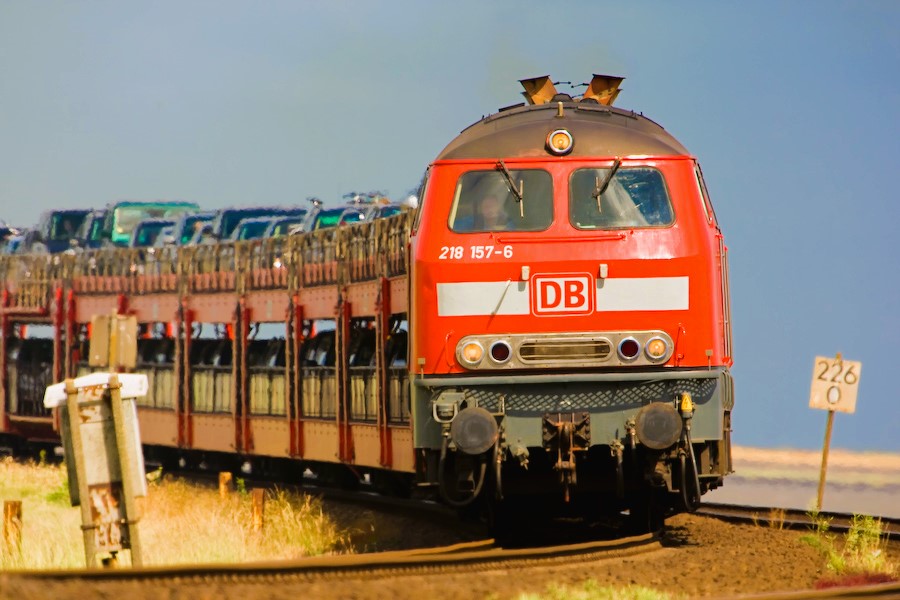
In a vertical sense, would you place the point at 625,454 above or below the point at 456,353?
below

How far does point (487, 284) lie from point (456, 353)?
0.61 meters

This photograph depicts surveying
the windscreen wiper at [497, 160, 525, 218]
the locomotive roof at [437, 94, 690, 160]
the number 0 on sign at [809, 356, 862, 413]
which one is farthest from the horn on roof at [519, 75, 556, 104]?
the number 0 on sign at [809, 356, 862, 413]

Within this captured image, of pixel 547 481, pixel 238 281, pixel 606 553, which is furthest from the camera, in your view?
pixel 238 281

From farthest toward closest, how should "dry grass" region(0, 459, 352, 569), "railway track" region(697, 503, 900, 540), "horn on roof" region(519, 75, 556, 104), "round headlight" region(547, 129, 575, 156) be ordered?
1. "railway track" region(697, 503, 900, 540)
2. "horn on roof" region(519, 75, 556, 104)
3. "dry grass" region(0, 459, 352, 569)
4. "round headlight" region(547, 129, 575, 156)

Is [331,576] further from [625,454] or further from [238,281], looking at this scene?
[238,281]

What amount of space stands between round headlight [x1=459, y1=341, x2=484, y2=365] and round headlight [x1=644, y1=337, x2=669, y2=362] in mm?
1325

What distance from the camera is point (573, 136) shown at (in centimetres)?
1379

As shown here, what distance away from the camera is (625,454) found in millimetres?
13281

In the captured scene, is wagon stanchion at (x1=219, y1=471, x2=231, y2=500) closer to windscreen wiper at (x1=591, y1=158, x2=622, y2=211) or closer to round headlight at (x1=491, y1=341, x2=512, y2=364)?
round headlight at (x1=491, y1=341, x2=512, y2=364)

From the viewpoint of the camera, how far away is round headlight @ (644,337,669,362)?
43.0ft

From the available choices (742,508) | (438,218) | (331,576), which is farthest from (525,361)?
(742,508)

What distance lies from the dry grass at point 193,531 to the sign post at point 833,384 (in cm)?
638

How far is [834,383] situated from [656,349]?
8.10 metres

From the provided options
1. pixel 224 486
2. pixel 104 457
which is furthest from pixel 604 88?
pixel 224 486
